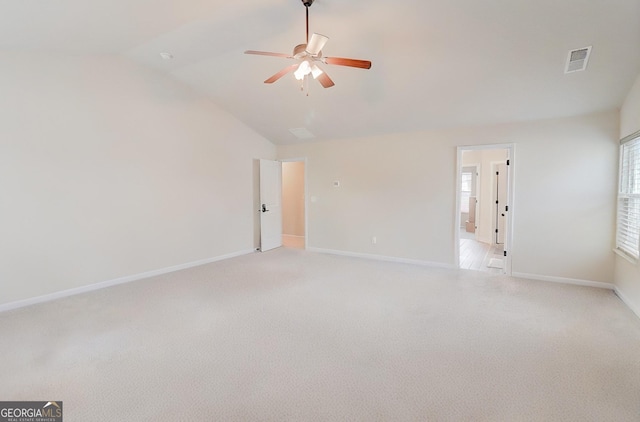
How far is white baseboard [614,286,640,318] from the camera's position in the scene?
119 inches

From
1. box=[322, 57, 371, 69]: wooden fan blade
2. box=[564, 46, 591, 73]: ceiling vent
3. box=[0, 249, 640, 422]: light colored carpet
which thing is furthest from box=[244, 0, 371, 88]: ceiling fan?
box=[0, 249, 640, 422]: light colored carpet

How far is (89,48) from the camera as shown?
3.50 metres

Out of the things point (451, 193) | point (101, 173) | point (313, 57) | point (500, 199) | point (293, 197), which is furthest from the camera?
point (293, 197)

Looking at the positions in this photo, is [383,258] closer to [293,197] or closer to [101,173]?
[293,197]

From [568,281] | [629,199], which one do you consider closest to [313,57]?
[629,199]

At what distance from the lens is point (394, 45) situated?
10.3ft

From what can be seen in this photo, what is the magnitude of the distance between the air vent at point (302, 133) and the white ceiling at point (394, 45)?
1.02 m

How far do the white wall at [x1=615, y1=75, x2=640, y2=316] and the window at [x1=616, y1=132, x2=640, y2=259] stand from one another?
0.41ft

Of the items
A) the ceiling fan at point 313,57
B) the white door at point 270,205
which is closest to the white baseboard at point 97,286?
the white door at point 270,205

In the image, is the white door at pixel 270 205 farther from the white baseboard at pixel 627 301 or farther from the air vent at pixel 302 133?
the white baseboard at pixel 627 301

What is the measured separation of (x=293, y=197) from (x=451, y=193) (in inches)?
164

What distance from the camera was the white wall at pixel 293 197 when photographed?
7621 mm

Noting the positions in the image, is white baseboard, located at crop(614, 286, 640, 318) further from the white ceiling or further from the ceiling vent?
the ceiling vent

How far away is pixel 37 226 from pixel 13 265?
484mm
